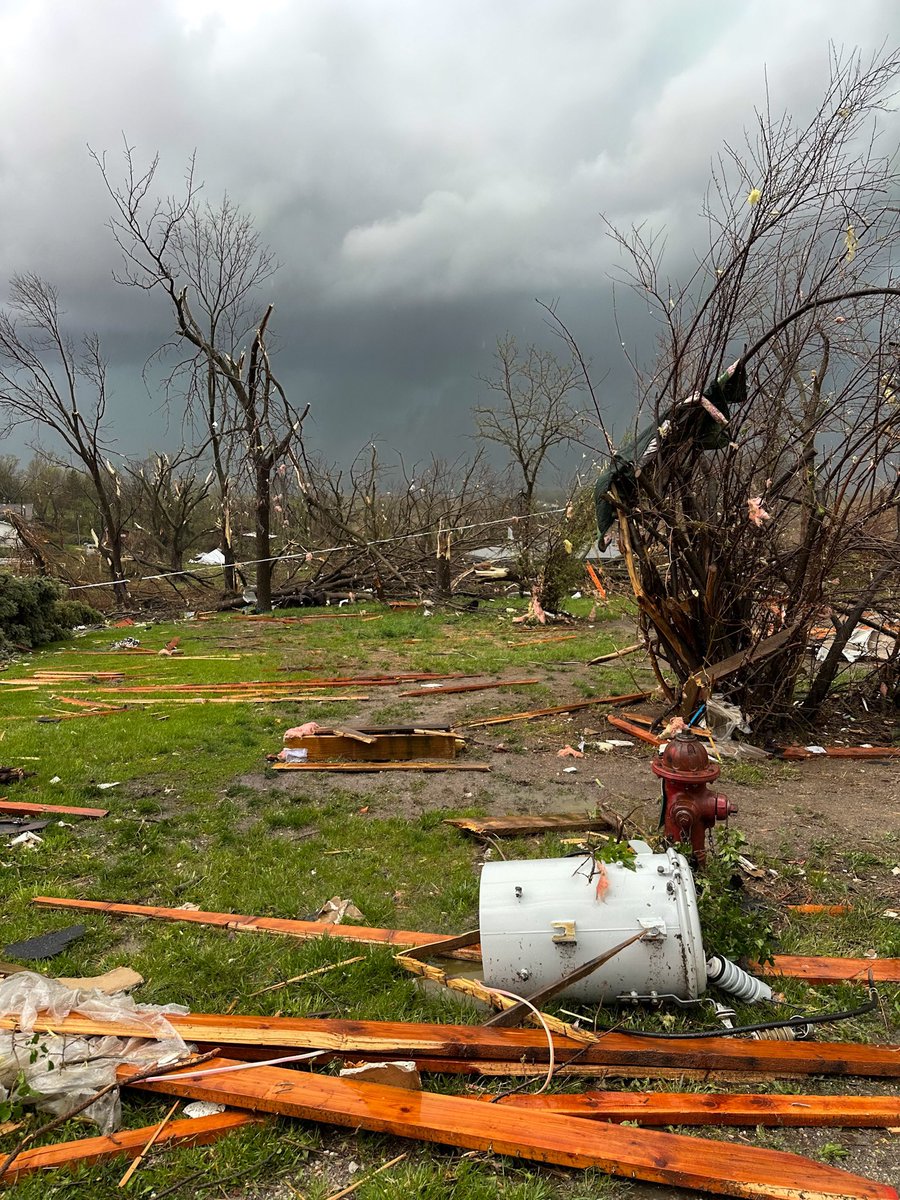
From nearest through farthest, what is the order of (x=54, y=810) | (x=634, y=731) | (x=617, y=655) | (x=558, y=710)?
(x=54, y=810), (x=634, y=731), (x=558, y=710), (x=617, y=655)

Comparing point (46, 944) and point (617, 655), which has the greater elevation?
point (617, 655)

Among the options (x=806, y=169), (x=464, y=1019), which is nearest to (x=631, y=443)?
(x=806, y=169)

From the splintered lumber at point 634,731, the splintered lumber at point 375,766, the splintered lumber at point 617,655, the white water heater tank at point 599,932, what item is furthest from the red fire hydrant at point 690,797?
the splintered lumber at point 617,655

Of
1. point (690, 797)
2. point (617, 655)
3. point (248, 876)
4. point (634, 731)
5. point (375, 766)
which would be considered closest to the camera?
point (690, 797)

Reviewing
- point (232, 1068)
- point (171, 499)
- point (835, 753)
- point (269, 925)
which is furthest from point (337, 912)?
point (171, 499)

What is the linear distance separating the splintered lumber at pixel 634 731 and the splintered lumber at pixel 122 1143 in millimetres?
5286

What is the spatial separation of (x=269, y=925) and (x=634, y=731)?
469cm

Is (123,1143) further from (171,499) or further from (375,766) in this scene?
(171,499)

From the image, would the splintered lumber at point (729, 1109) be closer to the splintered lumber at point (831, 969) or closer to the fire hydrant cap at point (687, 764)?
the splintered lumber at point (831, 969)

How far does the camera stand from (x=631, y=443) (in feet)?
21.3

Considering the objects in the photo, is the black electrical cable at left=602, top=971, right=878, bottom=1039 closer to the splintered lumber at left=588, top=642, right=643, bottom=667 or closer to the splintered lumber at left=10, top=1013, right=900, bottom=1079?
the splintered lumber at left=10, top=1013, right=900, bottom=1079

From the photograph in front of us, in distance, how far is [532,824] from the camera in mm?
4887

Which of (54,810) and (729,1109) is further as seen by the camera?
(54,810)

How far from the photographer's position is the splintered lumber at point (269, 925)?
3465 mm
